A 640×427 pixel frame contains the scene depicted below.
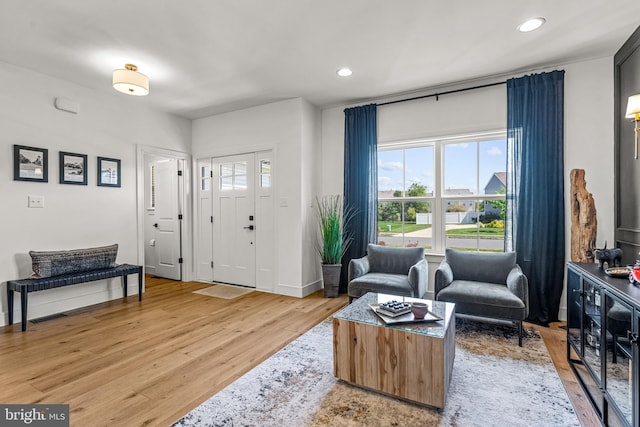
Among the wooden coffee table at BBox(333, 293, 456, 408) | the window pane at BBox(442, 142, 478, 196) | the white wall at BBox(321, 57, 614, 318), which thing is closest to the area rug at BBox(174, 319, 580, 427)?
the wooden coffee table at BBox(333, 293, 456, 408)

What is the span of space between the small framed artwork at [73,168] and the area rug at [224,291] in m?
2.07

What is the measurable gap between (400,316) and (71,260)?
12.1 ft

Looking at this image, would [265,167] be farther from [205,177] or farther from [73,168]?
[73,168]

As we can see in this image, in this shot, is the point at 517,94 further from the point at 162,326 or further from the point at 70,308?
the point at 70,308

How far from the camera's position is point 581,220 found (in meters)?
2.99

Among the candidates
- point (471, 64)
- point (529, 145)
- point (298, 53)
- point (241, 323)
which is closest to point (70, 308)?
point (241, 323)

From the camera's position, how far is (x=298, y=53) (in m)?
3.10

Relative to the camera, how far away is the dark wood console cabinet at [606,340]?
1.48m

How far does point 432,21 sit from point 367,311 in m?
2.36

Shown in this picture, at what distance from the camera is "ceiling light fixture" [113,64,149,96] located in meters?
3.08

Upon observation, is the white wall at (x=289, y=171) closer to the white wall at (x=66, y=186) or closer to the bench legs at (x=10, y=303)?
the white wall at (x=66, y=186)

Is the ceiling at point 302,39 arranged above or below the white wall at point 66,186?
above

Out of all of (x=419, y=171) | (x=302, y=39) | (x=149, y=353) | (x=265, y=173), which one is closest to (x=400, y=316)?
(x=149, y=353)

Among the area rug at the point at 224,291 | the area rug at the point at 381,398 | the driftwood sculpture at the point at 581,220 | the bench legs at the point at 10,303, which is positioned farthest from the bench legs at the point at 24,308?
the driftwood sculpture at the point at 581,220
